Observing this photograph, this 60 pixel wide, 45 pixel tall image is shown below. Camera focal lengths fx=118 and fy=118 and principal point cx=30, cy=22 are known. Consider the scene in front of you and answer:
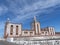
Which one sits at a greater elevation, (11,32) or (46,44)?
(11,32)

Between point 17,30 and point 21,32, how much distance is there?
6.60 feet

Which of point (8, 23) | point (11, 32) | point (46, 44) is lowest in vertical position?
point (46, 44)

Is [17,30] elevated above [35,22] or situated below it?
below

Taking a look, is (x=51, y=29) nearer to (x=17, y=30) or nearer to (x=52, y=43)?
(x=17, y=30)

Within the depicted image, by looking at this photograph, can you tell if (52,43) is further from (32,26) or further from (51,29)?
(51,29)

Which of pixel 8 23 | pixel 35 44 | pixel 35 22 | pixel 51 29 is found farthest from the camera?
pixel 51 29

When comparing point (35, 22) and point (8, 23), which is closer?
point (8, 23)

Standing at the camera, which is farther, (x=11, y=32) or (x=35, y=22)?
(x=35, y=22)

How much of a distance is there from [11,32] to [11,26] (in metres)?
2.65

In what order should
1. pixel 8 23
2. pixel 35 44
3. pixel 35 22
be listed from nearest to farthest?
pixel 35 44 → pixel 8 23 → pixel 35 22

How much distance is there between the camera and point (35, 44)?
3053cm

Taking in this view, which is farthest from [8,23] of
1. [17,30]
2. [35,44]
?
[35,44]

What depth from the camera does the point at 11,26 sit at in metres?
52.0

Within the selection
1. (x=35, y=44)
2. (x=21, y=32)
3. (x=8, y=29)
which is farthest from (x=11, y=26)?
(x=35, y=44)
